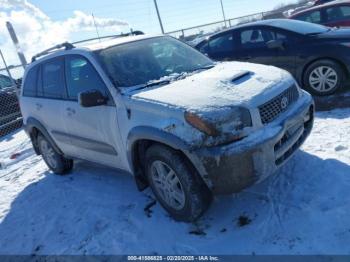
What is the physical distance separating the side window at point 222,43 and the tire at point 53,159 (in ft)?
13.5

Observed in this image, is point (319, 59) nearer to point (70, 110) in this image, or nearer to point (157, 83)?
point (157, 83)

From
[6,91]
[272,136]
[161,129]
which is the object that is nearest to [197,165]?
[161,129]

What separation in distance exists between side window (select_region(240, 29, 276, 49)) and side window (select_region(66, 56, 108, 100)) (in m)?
4.15

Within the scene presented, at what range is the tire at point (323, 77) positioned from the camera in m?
6.42

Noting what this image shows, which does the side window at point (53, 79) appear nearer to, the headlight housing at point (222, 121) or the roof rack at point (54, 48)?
the roof rack at point (54, 48)

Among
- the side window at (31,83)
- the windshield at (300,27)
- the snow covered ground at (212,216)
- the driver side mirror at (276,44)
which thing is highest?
the side window at (31,83)

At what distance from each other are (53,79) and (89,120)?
121cm

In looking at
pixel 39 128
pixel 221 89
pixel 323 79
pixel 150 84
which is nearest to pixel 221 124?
pixel 221 89

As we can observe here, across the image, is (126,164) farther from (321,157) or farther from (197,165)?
(321,157)

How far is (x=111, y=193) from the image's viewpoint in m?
4.89

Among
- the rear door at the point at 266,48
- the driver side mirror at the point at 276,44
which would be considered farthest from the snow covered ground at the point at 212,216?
the driver side mirror at the point at 276,44

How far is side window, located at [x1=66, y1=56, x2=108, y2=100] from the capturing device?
4207 mm

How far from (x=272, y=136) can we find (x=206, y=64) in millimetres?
1728

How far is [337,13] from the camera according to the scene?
34.0 ft
